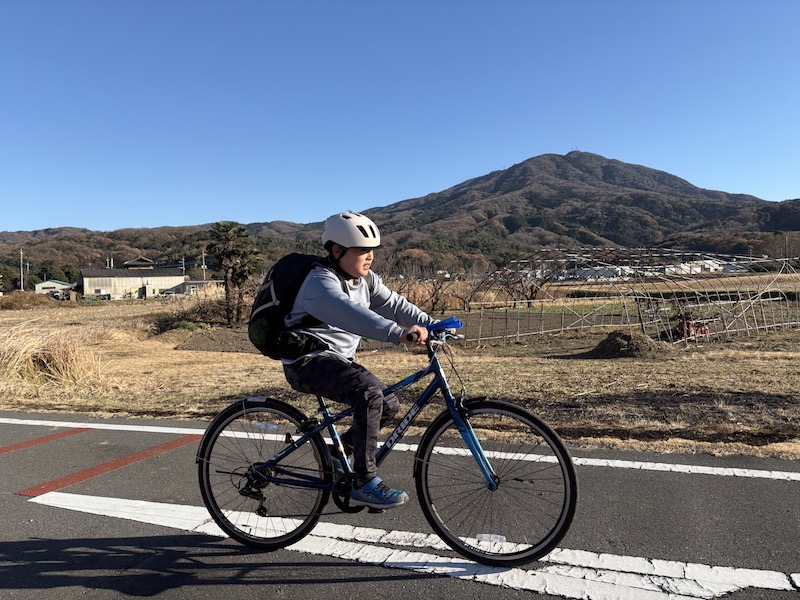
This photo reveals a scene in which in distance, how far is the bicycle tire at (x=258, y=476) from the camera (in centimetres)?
333

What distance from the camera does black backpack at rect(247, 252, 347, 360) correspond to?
3.16 meters

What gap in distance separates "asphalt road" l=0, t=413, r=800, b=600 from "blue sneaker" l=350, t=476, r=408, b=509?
29 centimetres

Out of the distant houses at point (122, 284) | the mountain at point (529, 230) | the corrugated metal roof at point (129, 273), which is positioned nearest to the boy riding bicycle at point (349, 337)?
the distant houses at point (122, 284)

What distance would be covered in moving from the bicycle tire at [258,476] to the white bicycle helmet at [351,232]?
1.07 m

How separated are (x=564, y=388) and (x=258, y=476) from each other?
5670 millimetres

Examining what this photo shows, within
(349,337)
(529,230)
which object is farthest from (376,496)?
(529,230)

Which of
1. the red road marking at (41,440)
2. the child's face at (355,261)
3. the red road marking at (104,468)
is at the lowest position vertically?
the red road marking at (41,440)

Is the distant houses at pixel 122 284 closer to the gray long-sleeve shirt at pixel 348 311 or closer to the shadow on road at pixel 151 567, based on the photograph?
the shadow on road at pixel 151 567

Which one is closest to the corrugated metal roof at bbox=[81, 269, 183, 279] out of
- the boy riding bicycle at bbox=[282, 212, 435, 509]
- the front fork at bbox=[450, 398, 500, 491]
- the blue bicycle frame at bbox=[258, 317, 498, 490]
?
the blue bicycle frame at bbox=[258, 317, 498, 490]

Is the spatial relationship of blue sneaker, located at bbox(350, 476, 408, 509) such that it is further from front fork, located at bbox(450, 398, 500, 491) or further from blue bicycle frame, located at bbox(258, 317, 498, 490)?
front fork, located at bbox(450, 398, 500, 491)

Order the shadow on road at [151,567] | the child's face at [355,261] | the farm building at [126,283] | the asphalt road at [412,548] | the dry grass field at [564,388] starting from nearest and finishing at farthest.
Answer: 1. the asphalt road at [412,548]
2. the shadow on road at [151,567]
3. the child's face at [355,261]
4. the dry grass field at [564,388]
5. the farm building at [126,283]

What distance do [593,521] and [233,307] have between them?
953 inches

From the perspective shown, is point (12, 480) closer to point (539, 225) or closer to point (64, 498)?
point (64, 498)

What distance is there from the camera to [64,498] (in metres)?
4.18
